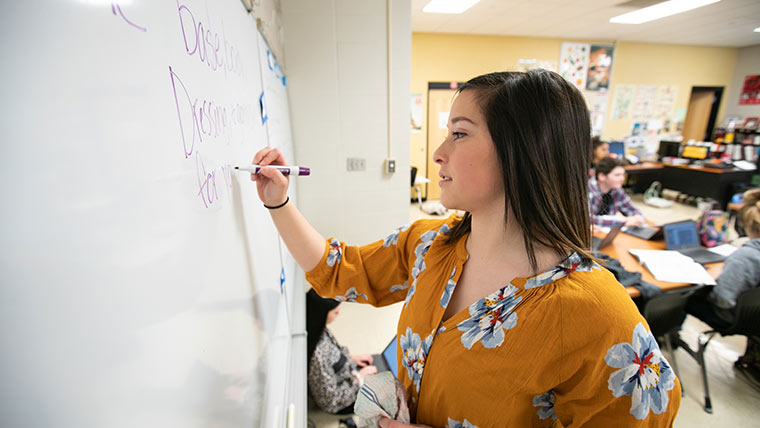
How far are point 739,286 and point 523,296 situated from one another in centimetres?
200

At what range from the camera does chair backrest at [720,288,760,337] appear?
1.64m

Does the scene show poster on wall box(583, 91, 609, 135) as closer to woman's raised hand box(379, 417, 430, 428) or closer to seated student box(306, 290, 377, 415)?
seated student box(306, 290, 377, 415)

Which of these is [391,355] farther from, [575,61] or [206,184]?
[575,61]

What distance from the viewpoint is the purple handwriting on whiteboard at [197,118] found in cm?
39

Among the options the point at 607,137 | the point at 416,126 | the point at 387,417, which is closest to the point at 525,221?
the point at 387,417

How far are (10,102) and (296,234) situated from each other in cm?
69

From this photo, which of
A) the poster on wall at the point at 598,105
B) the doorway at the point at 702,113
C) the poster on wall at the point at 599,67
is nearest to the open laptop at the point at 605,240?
the poster on wall at the point at 598,105

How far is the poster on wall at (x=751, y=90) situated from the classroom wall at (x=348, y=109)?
29.1 feet

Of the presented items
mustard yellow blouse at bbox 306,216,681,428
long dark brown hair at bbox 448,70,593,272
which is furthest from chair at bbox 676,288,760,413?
long dark brown hair at bbox 448,70,593,272

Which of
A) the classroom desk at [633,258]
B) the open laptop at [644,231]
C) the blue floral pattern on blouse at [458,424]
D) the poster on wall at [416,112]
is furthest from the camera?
the poster on wall at [416,112]

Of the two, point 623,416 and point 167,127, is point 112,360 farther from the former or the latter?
point 623,416

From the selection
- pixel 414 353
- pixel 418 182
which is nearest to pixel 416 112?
pixel 418 182

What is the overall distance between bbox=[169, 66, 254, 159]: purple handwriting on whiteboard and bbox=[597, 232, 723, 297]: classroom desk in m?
2.04

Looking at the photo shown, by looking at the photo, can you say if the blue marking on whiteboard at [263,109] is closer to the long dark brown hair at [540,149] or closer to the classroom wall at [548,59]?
the long dark brown hair at [540,149]
